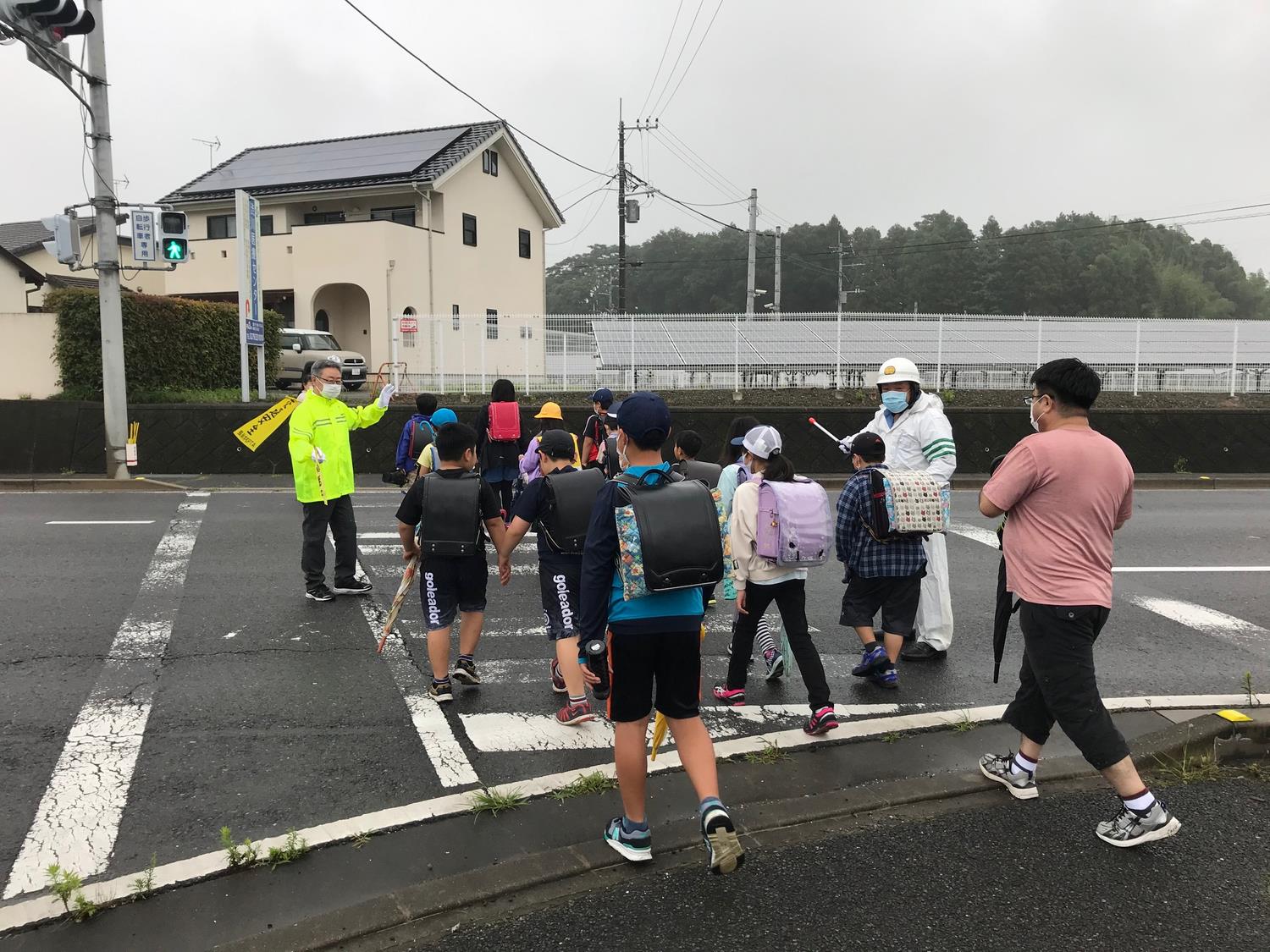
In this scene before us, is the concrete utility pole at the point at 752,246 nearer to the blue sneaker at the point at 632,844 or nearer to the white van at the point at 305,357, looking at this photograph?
the white van at the point at 305,357

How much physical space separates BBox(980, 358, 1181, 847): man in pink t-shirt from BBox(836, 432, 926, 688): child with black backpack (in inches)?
55.4

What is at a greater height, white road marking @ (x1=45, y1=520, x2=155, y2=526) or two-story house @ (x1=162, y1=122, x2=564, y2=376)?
two-story house @ (x1=162, y1=122, x2=564, y2=376)

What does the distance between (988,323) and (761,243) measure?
55.3 m

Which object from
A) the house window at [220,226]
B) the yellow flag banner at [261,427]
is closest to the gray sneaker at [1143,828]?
the yellow flag banner at [261,427]

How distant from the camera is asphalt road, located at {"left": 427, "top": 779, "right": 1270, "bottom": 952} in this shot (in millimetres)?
2916

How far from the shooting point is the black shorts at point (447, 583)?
5.04 meters

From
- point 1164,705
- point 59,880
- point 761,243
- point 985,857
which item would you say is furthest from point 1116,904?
point 761,243

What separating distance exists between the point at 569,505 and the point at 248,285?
14446mm

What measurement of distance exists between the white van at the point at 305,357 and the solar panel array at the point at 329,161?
6544mm

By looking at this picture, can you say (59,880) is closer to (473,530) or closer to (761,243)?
(473,530)

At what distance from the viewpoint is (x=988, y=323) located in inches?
818

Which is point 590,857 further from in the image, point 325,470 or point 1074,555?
point 325,470

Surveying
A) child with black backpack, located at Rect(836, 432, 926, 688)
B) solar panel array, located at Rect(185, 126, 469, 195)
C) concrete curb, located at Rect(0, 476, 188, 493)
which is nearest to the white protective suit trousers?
child with black backpack, located at Rect(836, 432, 926, 688)

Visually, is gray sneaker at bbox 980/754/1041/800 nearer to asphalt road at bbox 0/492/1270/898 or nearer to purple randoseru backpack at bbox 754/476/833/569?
asphalt road at bbox 0/492/1270/898
